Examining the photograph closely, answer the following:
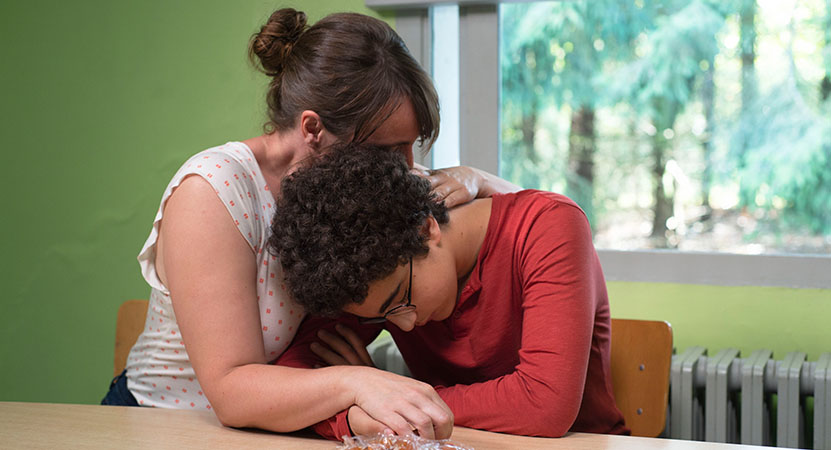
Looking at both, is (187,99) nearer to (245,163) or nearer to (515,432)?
(245,163)

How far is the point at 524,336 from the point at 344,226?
33 centimetres

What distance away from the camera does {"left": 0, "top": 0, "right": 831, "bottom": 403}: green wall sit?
2.50 metres

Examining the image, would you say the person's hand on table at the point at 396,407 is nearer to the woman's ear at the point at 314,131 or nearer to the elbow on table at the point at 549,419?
the elbow on table at the point at 549,419

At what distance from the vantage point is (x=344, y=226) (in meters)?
1.06

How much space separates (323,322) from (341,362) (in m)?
0.11

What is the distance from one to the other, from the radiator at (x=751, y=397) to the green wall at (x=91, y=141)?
1.55 m

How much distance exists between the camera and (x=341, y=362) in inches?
49.4

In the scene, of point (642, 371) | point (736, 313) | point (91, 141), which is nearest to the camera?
point (642, 371)

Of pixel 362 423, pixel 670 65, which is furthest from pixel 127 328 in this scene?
pixel 670 65

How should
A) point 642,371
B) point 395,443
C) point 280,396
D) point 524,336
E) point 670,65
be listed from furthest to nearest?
1. point 670,65
2. point 642,371
3. point 524,336
4. point 280,396
5. point 395,443

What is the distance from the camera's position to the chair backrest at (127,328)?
5.85 ft

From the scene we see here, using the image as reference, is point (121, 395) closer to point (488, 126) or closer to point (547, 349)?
point (547, 349)

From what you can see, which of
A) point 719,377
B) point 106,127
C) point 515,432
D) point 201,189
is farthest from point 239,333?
Result: point 106,127

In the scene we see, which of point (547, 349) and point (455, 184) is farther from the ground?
point (455, 184)
